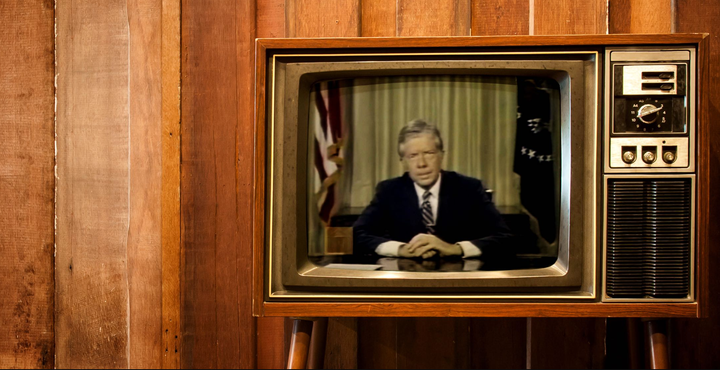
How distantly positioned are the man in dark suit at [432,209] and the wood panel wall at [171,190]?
351 millimetres

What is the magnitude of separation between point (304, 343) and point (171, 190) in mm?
494

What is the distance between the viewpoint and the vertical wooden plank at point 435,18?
Answer: 3.31 ft

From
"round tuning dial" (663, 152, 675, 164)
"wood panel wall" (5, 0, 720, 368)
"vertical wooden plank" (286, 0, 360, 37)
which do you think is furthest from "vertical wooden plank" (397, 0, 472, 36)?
"round tuning dial" (663, 152, 675, 164)

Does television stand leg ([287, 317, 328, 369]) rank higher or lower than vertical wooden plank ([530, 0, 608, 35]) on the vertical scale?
lower

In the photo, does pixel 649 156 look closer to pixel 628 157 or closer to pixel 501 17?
pixel 628 157

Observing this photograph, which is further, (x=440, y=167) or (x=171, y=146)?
(x=171, y=146)

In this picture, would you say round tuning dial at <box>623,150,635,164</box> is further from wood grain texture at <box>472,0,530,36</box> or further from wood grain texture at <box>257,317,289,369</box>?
wood grain texture at <box>257,317,289,369</box>

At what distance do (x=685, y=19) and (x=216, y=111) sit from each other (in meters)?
1.04

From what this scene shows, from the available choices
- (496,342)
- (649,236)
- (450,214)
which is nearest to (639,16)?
(649,236)

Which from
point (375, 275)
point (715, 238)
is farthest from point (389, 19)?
point (715, 238)

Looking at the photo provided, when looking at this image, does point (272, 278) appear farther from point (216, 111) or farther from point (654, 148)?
point (654, 148)

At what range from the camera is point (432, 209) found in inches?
29.7

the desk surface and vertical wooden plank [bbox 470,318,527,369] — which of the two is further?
vertical wooden plank [bbox 470,318,527,369]

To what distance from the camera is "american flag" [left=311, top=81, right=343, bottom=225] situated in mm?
759
